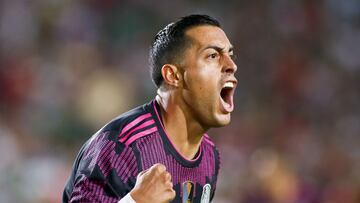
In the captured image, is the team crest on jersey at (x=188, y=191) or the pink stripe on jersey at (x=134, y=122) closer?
the pink stripe on jersey at (x=134, y=122)

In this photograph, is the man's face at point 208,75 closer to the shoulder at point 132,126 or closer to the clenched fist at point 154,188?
the shoulder at point 132,126

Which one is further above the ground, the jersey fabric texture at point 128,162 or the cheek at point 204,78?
the cheek at point 204,78

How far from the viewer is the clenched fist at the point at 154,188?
2.55 m

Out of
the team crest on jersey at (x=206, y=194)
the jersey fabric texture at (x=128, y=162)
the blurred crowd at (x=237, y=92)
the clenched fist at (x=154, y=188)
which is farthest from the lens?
the blurred crowd at (x=237, y=92)

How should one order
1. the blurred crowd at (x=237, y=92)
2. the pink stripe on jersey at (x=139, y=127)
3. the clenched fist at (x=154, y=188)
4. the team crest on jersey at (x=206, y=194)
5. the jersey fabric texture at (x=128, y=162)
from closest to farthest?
the clenched fist at (x=154, y=188)
the jersey fabric texture at (x=128, y=162)
the pink stripe on jersey at (x=139, y=127)
the team crest on jersey at (x=206, y=194)
the blurred crowd at (x=237, y=92)

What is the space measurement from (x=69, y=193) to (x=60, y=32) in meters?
4.70

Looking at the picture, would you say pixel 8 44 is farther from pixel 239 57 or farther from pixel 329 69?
pixel 329 69

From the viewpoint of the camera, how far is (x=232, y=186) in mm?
6117

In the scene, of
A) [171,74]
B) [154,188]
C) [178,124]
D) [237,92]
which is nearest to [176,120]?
[178,124]

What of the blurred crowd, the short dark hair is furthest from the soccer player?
the blurred crowd

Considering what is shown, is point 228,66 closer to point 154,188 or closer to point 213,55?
point 213,55

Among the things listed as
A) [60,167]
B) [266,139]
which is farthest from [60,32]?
[266,139]

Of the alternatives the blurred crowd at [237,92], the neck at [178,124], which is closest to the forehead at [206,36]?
the neck at [178,124]

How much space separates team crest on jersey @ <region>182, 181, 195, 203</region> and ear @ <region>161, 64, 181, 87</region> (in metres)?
0.43
